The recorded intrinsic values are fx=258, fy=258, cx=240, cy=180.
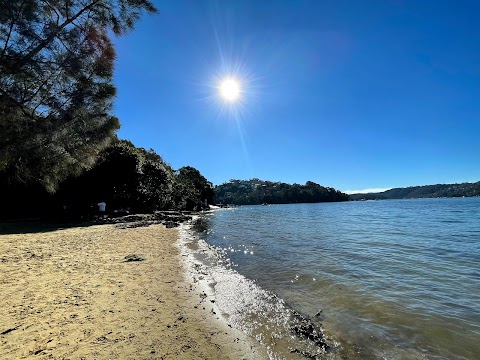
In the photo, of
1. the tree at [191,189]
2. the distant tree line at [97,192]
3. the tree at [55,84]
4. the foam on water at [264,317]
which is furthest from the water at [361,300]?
the tree at [191,189]

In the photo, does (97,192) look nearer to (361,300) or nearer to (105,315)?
(105,315)

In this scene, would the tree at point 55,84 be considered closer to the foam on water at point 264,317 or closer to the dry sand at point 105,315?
the dry sand at point 105,315

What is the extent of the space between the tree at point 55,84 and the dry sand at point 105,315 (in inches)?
110

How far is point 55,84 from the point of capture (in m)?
5.68

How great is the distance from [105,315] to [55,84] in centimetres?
505

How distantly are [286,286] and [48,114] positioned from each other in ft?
25.9

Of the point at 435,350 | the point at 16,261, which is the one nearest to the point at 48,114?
the point at 16,261

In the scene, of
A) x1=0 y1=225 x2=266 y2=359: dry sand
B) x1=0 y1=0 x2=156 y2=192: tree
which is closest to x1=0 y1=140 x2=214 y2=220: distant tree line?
x1=0 y1=225 x2=266 y2=359: dry sand

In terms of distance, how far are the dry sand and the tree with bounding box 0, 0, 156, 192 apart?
2792 mm

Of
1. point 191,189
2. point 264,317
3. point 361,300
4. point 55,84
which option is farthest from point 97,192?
point 191,189

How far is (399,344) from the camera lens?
491 centimetres

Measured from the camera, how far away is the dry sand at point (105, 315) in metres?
4.00

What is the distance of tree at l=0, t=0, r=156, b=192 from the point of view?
4996 mm

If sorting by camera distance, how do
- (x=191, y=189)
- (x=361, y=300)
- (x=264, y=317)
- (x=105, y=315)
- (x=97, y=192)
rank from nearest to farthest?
(x=105, y=315), (x=264, y=317), (x=361, y=300), (x=97, y=192), (x=191, y=189)
